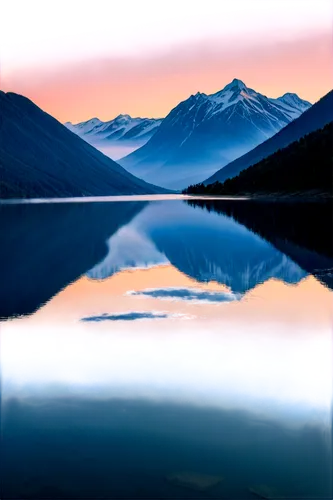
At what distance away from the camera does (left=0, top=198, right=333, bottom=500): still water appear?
6582 mm

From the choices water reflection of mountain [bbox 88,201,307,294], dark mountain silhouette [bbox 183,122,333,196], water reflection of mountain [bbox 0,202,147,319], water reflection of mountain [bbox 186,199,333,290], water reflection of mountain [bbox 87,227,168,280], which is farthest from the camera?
dark mountain silhouette [bbox 183,122,333,196]

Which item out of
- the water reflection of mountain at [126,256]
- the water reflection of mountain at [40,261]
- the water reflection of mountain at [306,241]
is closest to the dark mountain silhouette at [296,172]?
the water reflection of mountain at [306,241]

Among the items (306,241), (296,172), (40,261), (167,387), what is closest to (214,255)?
(306,241)

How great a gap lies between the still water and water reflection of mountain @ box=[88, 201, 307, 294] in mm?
584

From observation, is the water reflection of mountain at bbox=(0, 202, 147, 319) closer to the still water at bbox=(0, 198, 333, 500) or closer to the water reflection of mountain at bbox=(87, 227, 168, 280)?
the still water at bbox=(0, 198, 333, 500)

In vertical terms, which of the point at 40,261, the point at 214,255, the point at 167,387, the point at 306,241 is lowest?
the point at 167,387

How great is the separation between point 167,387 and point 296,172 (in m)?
107

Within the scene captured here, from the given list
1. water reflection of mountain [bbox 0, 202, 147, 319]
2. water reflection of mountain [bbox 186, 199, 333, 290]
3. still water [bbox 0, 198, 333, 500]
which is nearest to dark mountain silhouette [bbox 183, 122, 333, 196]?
water reflection of mountain [bbox 186, 199, 333, 290]

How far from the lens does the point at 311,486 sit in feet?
20.5

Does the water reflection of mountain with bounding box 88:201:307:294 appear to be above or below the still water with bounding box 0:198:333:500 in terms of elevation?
above

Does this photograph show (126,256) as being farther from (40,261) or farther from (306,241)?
(306,241)

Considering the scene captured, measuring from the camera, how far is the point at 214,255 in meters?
28.8

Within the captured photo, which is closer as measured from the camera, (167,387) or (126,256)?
(167,387)

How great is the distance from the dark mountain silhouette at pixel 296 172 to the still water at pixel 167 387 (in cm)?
7417
